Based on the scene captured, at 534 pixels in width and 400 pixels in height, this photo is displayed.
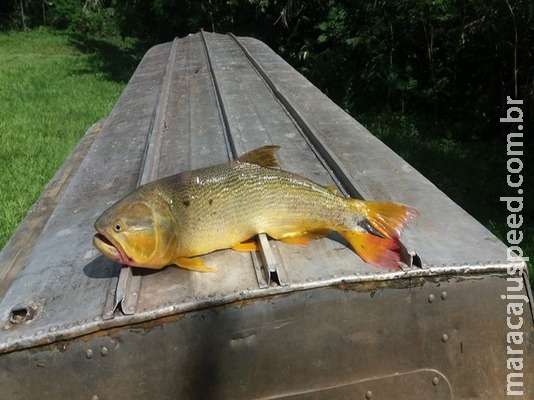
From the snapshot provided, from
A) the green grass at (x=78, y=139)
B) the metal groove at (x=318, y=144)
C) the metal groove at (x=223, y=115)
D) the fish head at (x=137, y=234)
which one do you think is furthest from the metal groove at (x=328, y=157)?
the green grass at (x=78, y=139)

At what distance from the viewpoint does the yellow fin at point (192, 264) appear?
6.97 ft

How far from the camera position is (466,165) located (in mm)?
7008

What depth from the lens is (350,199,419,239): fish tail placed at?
226cm

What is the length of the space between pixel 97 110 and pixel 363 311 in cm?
854

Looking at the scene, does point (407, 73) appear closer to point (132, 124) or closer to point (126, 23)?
point (132, 124)

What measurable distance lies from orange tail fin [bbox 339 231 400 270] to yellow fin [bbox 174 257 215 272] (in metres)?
0.51

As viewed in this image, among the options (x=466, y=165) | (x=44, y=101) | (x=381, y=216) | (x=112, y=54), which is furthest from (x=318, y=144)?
(x=112, y=54)

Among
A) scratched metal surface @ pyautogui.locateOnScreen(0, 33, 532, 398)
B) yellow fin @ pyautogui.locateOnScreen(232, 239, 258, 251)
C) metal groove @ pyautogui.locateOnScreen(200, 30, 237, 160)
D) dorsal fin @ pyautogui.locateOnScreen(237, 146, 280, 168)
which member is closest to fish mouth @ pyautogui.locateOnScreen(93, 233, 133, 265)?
scratched metal surface @ pyautogui.locateOnScreen(0, 33, 532, 398)

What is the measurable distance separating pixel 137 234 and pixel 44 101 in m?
9.53

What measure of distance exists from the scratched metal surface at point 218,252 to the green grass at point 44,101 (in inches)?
48.3

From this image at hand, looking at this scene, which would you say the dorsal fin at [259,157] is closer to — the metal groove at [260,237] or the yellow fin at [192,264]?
the metal groove at [260,237]

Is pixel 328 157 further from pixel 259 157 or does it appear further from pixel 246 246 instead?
pixel 246 246

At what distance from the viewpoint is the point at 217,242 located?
7.29 feet

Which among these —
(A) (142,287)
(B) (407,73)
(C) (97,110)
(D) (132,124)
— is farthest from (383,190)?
(C) (97,110)
